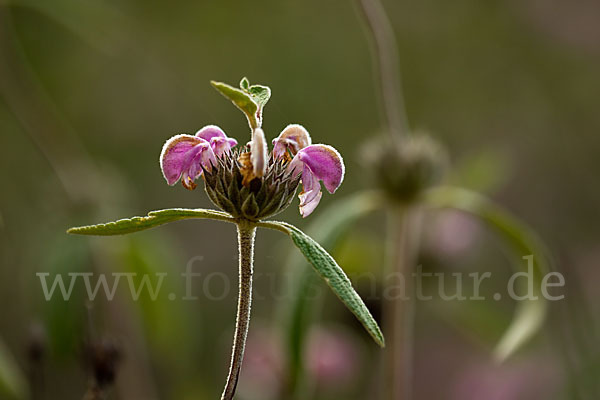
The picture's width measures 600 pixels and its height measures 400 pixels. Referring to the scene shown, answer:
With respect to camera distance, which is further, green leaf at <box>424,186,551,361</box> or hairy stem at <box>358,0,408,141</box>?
hairy stem at <box>358,0,408,141</box>

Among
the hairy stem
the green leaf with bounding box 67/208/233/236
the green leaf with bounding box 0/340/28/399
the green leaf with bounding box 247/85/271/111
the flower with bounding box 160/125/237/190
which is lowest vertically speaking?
the green leaf with bounding box 0/340/28/399

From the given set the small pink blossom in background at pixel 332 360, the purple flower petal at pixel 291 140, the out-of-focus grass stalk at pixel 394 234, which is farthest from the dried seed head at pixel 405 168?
the purple flower petal at pixel 291 140

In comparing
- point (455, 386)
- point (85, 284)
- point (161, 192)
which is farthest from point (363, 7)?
point (161, 192)

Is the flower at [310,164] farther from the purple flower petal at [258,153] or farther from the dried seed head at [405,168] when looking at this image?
the dried seed head at [405,168]

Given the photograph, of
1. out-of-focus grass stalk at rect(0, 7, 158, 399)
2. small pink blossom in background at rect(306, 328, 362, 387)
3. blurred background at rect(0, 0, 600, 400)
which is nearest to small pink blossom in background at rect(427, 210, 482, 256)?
blurred background at rect(0, 0, 600, 400)

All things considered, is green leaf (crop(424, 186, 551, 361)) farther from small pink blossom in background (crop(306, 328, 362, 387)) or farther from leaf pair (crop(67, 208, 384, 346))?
small pink blossom in background (crop(306, 328, 362, 387))

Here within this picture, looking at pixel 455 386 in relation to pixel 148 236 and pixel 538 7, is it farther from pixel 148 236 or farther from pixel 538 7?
pixel 538 7

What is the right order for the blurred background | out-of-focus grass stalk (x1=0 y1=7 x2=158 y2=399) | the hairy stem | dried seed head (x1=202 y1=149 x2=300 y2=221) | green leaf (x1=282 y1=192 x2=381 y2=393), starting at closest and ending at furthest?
dried seed head (x1=202 y1=149 x2=300 y2=221), green leaf (x1=282 y1=192 x2=381 y2=393), the hairy stem, out-of-focus grass stalk (x1=0 y1=7 x2=158 y2=399), the blurred background

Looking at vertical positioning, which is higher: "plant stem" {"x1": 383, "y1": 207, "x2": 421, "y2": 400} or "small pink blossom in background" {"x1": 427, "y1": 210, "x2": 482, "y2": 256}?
"small pink blossom in background" {"x1": 427, "y1": 210, "x2": 482, "y2": 256}
